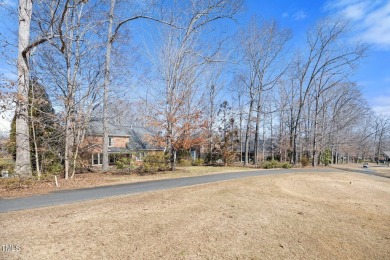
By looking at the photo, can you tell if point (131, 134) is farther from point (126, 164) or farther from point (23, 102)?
point (23, 102)

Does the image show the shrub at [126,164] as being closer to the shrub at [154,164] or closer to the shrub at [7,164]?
the shrub at [154,164]

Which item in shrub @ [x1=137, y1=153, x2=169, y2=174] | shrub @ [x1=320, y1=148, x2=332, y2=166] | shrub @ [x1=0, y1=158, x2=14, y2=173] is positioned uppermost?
shrub @ [x1=0, y1=158, x2=14, y2=173]

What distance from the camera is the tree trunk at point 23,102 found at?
36.3 feet

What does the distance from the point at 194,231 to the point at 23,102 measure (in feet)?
37.2

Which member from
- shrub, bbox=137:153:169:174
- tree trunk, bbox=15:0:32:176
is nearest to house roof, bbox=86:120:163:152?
shrub, bbox=137:153:169:174

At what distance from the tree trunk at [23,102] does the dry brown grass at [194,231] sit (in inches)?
266

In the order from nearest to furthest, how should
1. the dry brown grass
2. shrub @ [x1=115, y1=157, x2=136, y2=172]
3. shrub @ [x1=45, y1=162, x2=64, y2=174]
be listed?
the dry brown grass, shrub @ [x1=45, y1=162, x2=64, y2=174], shrub @ [x1=115, y1=157, x2=136, y2=172]

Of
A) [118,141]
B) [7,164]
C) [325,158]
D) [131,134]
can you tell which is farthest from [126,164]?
[325,158]

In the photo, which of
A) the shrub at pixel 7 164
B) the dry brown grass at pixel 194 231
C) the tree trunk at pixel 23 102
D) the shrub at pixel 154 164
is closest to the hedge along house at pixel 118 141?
the shrub at pixel 154 164

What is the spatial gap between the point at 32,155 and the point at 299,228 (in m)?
14.2

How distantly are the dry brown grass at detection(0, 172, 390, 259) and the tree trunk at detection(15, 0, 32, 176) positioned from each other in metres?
6.75

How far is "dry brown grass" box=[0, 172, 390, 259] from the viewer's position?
12.6ft

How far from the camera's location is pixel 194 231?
4715 millimetres

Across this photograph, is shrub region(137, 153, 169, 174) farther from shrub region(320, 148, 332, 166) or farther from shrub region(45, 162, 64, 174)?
shrub region(320, 148, 332, 166)
